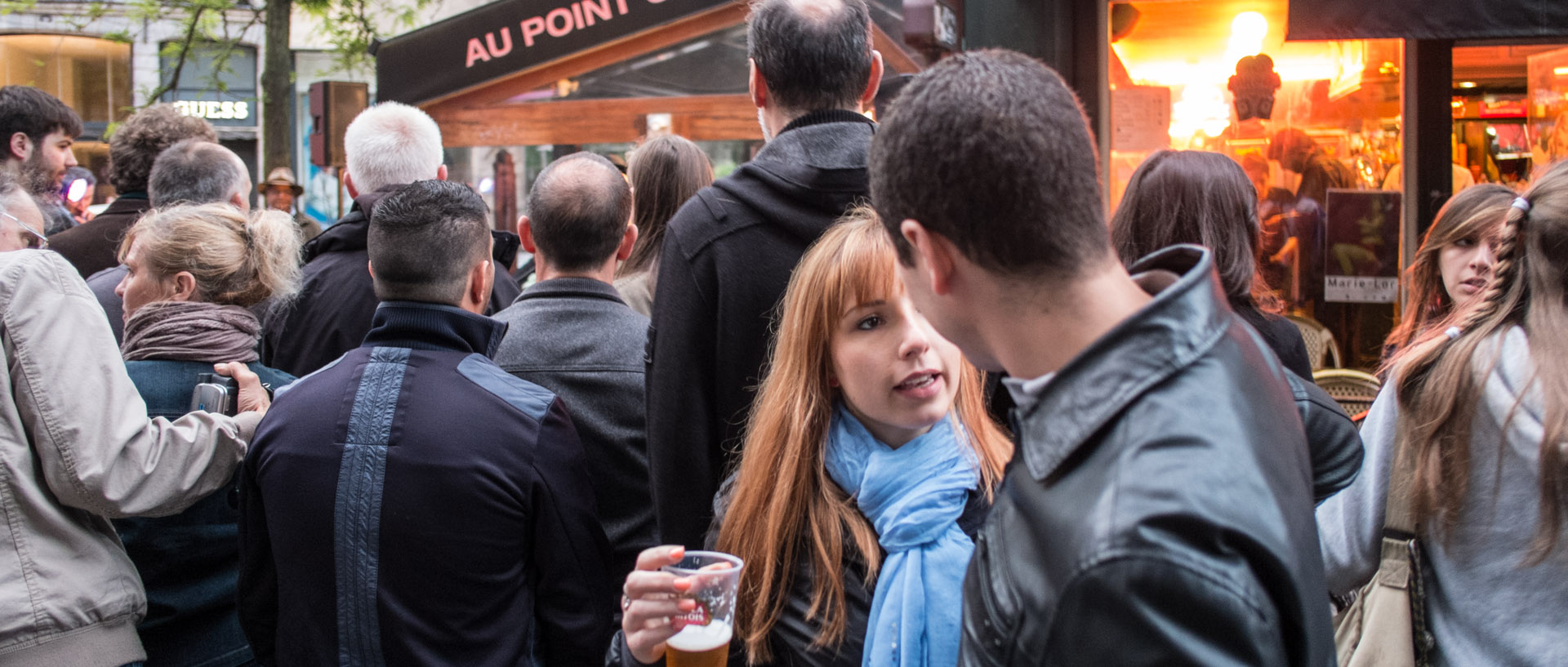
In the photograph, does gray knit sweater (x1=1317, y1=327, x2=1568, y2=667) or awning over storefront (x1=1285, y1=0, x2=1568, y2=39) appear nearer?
gray knit sweater (x1=1317, y1=327, x2=1568, y2=667)

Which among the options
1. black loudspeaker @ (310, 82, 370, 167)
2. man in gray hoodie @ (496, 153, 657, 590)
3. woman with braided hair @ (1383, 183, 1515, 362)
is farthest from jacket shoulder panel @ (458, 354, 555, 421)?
black loudspeaker @ (310, 82, 370, 167)

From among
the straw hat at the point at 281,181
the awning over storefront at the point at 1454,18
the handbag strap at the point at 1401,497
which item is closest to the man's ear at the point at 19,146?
the straw hat at the point at 281,181

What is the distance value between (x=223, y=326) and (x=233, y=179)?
1623mm

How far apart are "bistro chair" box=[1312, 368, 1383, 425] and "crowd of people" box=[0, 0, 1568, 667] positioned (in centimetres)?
183

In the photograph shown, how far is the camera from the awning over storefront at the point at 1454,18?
565cm

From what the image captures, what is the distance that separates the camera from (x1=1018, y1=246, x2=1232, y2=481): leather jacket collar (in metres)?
1.10

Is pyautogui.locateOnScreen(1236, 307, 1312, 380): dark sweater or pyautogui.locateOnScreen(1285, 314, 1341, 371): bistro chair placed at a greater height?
pyautogui.locateOnScreen(1236, 307, 1312, 380): dark sweater

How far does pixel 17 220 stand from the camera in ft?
9.59

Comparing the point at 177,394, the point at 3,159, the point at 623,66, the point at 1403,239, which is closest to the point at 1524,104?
the point at 1403,239

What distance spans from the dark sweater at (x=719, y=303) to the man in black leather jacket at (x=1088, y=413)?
3.66ft

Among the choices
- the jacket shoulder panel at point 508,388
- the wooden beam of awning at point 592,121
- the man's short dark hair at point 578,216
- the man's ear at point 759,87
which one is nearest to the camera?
the jacket shoulder panel at point 508,388

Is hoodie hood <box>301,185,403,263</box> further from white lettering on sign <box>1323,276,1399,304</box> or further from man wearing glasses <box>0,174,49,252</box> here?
white lettering on sign <box>1323,276,1399,304</box>

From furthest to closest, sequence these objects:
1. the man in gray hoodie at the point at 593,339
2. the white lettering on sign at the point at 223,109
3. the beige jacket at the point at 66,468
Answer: the white lettering on sign at the point at 223,109 → the man in gray hoodie at the point at 593,339 → the beige jacket at the point at 66,468

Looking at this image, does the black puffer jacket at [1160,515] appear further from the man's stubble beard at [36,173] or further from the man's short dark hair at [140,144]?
the man's stubble beard at [36,173]
